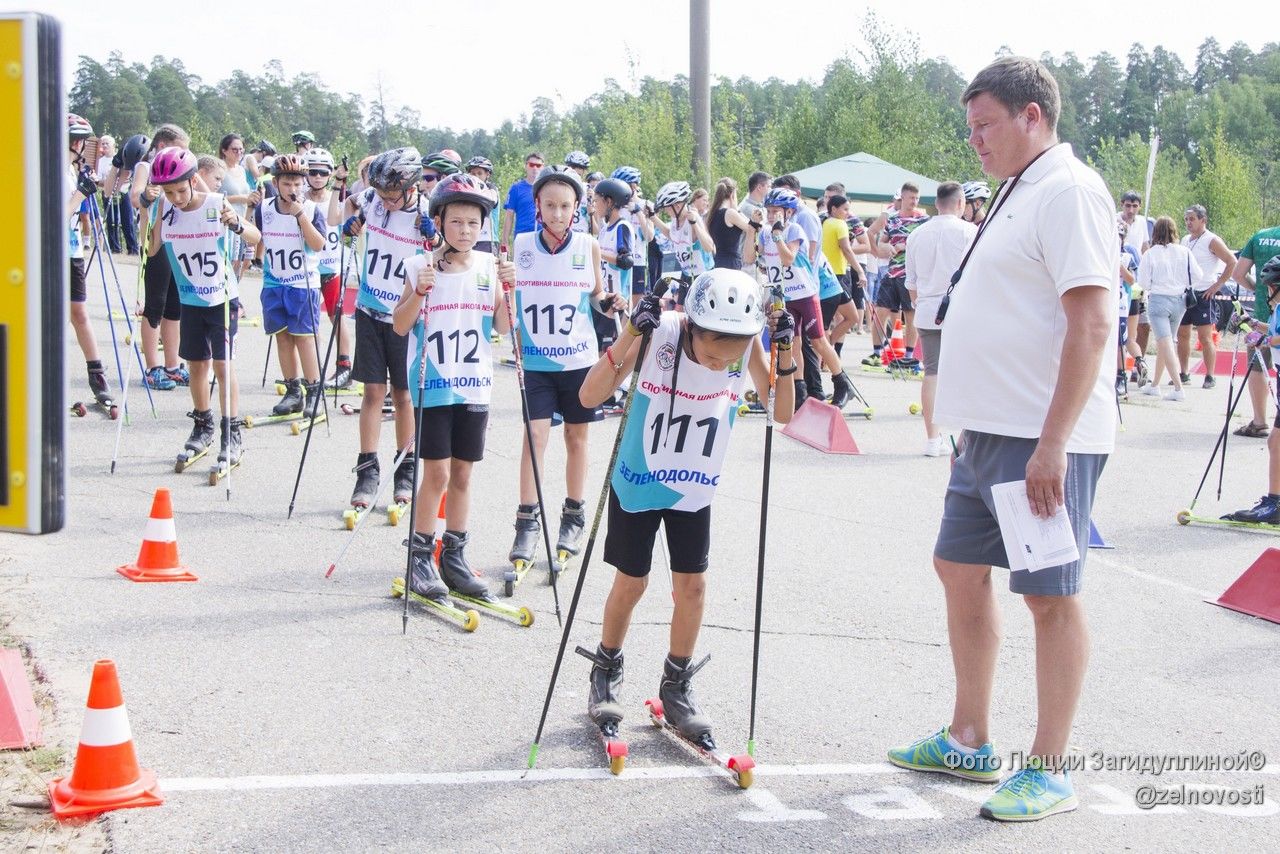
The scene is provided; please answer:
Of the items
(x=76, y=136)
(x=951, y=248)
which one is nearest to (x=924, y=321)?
(x=951, y=248)

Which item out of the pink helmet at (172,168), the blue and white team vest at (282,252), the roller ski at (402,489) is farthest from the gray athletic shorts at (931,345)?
the pink helmet at (172,168)

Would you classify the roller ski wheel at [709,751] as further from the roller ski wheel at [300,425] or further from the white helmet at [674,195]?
the white helmet at [674,195]

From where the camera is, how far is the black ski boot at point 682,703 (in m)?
4.56

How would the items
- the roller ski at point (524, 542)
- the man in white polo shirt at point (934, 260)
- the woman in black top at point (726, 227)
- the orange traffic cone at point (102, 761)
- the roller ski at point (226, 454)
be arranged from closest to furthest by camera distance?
the orange traffic cone at point (102, 761)
the roller ski at point (524, 542)
the roller ski at point (226, 454)
the man in white polo shirt at point (934, 260)
the woman in black top at point (726, 227)

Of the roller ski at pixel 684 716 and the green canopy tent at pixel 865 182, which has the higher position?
the green canopy tent at pixel 865 182

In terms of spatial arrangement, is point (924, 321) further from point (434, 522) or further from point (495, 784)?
point (495, 784)

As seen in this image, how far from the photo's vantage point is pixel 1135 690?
5449 mm

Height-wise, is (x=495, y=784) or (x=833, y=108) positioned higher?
(x=833, y=108)

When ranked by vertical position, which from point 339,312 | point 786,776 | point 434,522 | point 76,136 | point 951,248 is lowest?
point 786,776

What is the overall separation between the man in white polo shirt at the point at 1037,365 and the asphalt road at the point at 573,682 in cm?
51

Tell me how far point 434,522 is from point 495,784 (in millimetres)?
2220

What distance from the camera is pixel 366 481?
8039mm

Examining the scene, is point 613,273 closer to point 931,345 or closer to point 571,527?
point 931,345

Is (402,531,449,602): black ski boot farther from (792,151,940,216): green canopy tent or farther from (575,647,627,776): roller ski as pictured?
(792,151,940,216): green canopy tent
